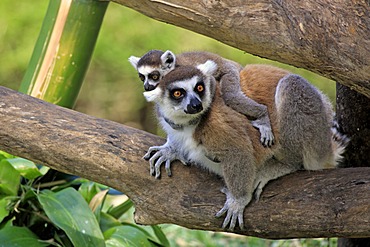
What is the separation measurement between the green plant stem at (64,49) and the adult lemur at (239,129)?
1292mm

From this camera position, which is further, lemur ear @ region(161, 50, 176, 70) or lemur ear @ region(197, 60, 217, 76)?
lemur ear @ region(161, 50, 176, 70)

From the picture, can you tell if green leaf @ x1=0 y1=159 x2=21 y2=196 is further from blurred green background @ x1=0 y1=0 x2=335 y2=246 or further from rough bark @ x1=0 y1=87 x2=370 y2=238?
blurred green background @ x1=0 y1=0 x2=335 y2=246

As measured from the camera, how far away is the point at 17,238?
146 inches

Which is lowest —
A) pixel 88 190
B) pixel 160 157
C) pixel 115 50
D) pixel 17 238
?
pixel 17 238

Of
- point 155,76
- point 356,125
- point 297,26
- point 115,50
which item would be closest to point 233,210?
point 155,76

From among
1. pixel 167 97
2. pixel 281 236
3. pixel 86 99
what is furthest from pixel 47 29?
pixel 86 99

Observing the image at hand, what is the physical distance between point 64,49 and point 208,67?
1.53 metres

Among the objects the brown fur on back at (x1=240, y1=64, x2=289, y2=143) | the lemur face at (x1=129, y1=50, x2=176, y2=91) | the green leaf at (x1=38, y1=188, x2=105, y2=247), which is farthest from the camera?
the green leaf at (x1=38, y1=188, x2=105, y2=247)

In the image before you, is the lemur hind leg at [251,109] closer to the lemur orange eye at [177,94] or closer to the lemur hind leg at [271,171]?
the lemur hind leg at [271,171]

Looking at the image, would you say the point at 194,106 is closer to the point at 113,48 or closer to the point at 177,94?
the point at 177,94

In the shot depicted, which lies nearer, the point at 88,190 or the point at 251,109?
the point at 251,109

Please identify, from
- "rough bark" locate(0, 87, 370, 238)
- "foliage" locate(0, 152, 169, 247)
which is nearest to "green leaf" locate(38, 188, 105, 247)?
"foliage" locate(0, 152, 169, 247)

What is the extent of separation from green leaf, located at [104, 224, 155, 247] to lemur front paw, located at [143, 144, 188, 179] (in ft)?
3.52

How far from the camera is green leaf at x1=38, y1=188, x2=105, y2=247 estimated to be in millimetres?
3582
